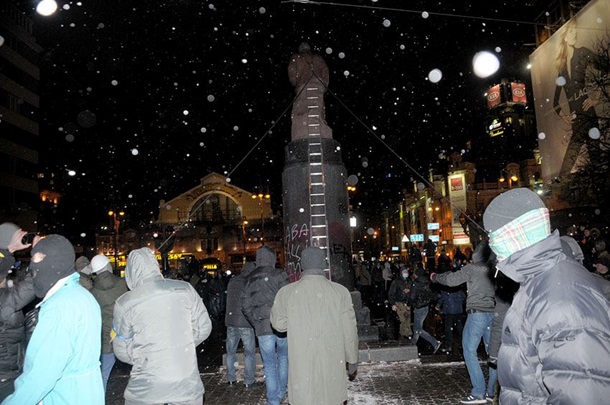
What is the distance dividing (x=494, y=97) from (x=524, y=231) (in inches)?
4193

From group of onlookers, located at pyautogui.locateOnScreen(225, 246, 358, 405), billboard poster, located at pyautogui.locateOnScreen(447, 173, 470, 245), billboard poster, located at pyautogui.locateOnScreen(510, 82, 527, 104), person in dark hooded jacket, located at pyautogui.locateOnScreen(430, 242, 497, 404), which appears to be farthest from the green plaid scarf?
billboard poster, located at pyautogui.locateOnScreen(510, 82, 527, 104)

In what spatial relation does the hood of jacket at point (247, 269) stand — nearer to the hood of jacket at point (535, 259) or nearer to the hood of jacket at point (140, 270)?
the hood of jacket at point (140, 270)

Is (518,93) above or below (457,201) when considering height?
above

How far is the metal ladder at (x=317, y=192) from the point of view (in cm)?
1073

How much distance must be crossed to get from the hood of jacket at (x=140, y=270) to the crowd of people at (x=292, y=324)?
0.01m

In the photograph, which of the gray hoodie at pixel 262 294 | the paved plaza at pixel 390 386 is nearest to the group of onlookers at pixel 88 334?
the gray hoodie at pixel 262 294

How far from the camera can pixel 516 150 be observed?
73750 mm

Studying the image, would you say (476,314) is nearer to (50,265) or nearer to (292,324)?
(292,324)

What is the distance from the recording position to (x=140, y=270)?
391 cm

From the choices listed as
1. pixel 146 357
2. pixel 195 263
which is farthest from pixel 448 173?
pixel 146 357

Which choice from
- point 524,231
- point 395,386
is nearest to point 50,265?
point 524,231

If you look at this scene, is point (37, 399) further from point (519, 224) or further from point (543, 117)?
point (543, 117)

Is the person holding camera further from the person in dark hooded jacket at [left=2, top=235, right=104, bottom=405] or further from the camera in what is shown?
the person in dark hooded jacket at [left=2, top=235, right=104, bottom=405]

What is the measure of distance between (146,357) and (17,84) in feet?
152
